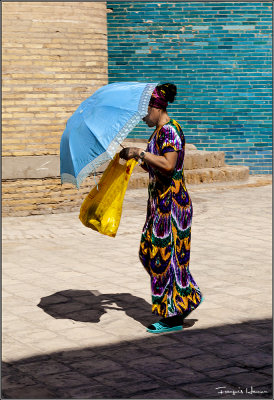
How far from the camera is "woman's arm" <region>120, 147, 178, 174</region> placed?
5514mm

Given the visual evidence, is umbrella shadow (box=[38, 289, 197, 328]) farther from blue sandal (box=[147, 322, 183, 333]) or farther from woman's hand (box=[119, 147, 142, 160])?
woman's hand (box=[119, 147, 142, 160])

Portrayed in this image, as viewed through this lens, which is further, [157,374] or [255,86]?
[255,86]

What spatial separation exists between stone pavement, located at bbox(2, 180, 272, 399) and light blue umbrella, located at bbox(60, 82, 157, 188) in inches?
45.9

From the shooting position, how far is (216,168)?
14.4m

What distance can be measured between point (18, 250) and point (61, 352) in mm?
3563

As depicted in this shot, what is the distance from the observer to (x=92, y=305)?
6.54 metres

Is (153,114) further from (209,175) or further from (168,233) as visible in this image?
(209,175)

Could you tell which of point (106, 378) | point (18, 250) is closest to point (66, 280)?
point (18, 250)

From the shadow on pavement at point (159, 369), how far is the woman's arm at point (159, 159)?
47.5 inches

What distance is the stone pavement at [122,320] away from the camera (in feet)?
15.6

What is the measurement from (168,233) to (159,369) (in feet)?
3.65

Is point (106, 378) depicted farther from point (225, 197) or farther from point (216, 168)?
point (216, 168)

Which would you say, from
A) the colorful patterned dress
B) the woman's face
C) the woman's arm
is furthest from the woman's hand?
the woman's face

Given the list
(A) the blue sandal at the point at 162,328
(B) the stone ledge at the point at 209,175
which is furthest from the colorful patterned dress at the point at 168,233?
(B) the stone ledge at the point at 209,175
